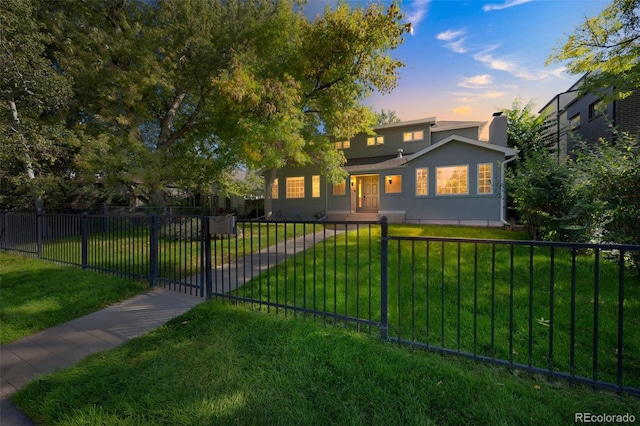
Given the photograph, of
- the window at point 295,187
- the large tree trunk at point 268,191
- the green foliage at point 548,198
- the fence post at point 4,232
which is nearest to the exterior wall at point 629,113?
the green foliage at point 548,198

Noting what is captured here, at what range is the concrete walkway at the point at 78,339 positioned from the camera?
9.09 ft

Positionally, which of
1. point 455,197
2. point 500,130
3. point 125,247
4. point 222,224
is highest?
point 500,130

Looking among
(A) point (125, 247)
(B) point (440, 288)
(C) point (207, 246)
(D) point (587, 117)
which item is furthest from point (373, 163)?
(C) point (207, 246)

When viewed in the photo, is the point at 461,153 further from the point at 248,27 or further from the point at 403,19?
the point at 248,27

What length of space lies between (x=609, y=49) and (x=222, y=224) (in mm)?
10463

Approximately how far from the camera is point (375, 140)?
17.7m

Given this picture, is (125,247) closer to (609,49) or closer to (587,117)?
(609,49)

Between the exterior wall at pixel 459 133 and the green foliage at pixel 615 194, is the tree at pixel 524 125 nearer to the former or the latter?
the exterior wall at pixel 459 133

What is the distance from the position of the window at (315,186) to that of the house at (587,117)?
36.3 ft

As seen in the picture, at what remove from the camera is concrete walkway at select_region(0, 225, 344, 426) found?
277cm

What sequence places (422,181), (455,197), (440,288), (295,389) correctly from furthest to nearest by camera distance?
(422,181) < (455,197) < (440,288) < (295,389)

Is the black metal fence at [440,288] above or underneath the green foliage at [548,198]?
underneath

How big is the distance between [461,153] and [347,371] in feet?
41.1

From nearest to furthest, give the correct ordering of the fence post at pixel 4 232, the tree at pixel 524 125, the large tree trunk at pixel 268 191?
the fence post at pixel 4 232
the tree at pixel 524 125
the large tree trunk at pixel 268 191
